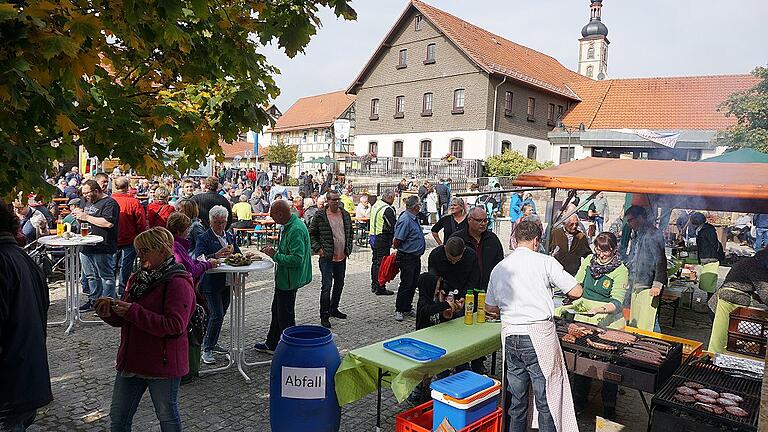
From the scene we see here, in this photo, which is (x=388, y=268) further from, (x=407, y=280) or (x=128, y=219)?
(x=128, y=219)

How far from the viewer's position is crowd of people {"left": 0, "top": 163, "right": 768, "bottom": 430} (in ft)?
10.7

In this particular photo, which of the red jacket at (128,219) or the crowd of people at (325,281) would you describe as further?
the red jacket at (128,219)

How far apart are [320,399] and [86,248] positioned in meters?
4.85

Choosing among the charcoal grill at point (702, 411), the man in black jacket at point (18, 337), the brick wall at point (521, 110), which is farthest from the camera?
the brick wall at point (521, 110)

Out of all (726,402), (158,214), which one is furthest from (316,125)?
(726,402)

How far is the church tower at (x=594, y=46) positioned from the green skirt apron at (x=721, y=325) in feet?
255

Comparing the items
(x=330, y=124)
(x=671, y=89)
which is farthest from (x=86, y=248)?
(x=330, y=124)

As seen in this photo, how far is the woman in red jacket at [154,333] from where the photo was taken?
325 cm

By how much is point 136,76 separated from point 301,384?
2567mm

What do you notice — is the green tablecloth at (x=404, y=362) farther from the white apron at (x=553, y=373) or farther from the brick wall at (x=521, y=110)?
the brick wall at (x=521, y=110)

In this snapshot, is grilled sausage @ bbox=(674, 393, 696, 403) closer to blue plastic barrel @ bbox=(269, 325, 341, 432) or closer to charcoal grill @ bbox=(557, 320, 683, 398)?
charcoal grill @ bbox=(557, 320, 683, 398)

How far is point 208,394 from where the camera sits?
497 centimetres

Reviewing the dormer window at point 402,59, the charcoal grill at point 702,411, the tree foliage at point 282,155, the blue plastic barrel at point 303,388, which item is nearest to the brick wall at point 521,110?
the dormer window at point 402,59

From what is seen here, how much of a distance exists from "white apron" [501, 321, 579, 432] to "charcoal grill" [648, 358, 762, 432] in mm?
620
